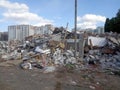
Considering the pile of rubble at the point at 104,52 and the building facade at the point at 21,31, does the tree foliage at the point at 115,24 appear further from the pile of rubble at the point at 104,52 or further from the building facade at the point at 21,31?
the pile of rubble at the point at 104,52

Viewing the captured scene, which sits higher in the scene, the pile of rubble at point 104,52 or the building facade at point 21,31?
the building facade at point 21,31

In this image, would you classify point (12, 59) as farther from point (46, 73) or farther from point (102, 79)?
point (102, 79)

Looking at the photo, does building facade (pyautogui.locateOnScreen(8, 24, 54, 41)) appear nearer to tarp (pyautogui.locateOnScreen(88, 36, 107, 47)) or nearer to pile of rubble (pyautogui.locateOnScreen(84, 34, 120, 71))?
tarp (pyautogui.locateOnScreen(88, 36, 107, 47))

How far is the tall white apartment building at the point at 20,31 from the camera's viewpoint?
43.1 m

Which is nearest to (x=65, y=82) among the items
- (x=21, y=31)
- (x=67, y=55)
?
(x=67, y=55)

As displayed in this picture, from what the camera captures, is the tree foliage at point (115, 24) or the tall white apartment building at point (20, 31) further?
the tall white apartment building at point (20, 31)

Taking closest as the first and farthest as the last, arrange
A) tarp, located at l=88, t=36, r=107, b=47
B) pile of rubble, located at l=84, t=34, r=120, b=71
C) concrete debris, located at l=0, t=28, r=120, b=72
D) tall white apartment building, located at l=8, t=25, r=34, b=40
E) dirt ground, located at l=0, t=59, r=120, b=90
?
dirt ground, located at l=0, t=59, r=120, b=90 → concrete debris, located at l=0, t=28, r=120, b=72 → pile of rubble, located at l=84, t=34, r=120, b=71 → tarp, located at l=88, t=36, r=107, b=47 → tall white apartment building, located at l=8, t=25, r=34, b=40

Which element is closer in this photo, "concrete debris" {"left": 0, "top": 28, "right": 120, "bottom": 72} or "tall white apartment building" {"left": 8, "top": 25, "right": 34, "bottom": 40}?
"concrete debris" {"left": 0, "top": 28, "right": 120, "bottom": 72}

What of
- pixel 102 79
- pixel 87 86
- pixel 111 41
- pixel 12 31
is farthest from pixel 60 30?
pixel 12 31

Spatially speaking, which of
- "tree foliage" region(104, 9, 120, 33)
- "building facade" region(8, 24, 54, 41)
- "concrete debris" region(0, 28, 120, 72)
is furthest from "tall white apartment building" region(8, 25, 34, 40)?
"concrete debris" region(0, 28, 120, 72)

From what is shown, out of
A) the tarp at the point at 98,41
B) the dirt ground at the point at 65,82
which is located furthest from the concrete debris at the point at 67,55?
the dirt ground at the point at 65,82

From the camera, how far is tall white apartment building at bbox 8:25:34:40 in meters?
43.1

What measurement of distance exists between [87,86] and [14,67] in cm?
584


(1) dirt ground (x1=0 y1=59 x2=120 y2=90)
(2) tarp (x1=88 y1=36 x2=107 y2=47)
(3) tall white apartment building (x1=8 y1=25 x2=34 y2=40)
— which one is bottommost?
(1) dirt ground (x1=0 y1=59 x2=120 y2=90)
